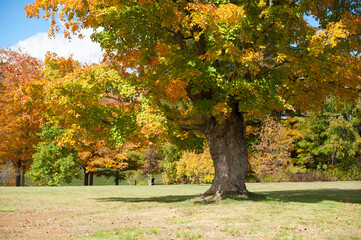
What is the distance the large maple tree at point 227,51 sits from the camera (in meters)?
10.1

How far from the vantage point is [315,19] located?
12.3m

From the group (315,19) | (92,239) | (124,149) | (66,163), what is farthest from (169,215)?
(124,149)

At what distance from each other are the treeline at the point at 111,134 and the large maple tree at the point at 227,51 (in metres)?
1.30

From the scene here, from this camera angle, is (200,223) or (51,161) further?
(51,161)

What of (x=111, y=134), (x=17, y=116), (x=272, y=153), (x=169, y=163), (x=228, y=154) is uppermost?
(x=17, y=116)

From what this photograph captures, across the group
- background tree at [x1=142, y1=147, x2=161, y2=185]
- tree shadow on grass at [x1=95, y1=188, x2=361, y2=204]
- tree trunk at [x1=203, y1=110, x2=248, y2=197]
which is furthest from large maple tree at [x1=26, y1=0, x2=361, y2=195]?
background tree at [x1=142, y1=147, x2=161, y2=185]

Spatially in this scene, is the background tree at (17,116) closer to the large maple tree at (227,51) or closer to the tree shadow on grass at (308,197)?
the large maple tree at (227,51)

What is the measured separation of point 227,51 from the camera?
32.5ft

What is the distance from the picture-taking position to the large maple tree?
10.1m

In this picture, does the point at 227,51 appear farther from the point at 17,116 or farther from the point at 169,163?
the point at 169,163

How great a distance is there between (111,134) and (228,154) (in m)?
4.47

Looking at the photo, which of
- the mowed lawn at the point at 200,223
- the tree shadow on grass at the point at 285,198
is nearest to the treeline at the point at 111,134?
the tree shadow on grass at the point at 285,198

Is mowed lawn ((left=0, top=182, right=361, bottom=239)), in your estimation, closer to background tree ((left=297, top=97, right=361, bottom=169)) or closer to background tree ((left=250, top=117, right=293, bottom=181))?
background tree ((left=250, top=117, right=293, bottom=181))

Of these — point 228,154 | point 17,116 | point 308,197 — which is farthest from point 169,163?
point 228,154
